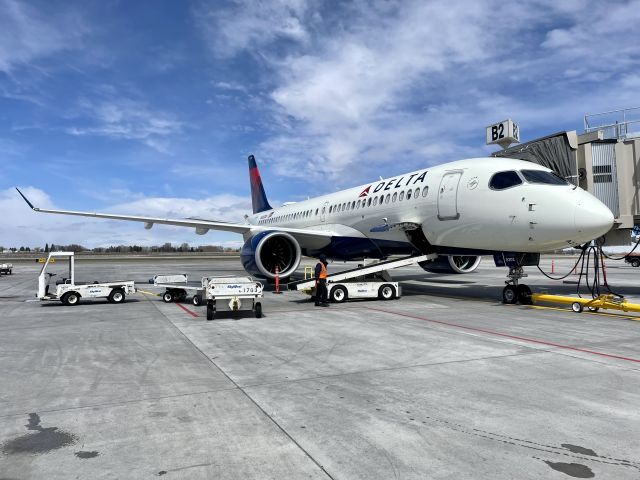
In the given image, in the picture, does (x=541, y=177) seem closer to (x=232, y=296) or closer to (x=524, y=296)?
(x=524, y=296)

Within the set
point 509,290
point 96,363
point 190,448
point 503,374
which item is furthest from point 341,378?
point 509,290

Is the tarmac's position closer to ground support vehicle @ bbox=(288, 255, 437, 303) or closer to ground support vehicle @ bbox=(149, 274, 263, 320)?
ground support vehicle @ bbox=(149, 274, 263, 320)

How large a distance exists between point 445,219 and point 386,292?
2.84m

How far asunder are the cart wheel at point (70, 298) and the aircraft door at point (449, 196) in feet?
35.3

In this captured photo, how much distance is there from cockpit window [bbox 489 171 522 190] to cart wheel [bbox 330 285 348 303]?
4.90m

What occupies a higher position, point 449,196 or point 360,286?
point 449,196

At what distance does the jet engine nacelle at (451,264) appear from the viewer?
15.8m

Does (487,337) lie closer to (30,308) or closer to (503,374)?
(503,374)

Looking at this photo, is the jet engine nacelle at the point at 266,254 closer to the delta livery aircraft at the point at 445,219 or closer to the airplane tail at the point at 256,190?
the delta livery aircraft at the point at 445,219

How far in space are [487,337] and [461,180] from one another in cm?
596

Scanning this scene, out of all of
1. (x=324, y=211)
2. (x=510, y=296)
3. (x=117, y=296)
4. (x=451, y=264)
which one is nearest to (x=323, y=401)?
(x=510, y=296)

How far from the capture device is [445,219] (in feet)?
42.2

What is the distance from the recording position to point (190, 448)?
3.49 meters

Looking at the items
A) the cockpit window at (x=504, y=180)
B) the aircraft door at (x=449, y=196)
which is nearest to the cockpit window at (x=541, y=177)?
the cockpit window at (x=504, y=180)
